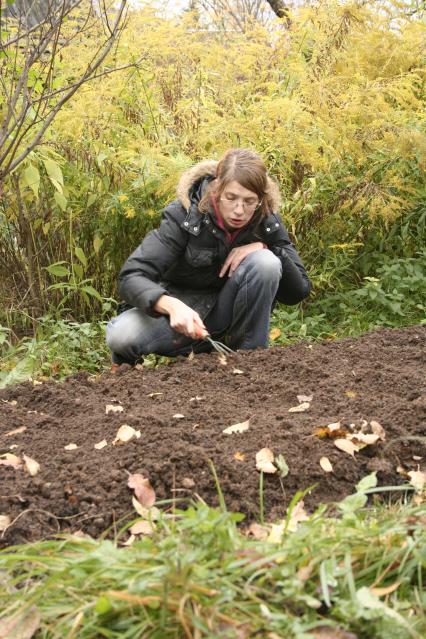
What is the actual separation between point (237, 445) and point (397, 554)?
95 cm

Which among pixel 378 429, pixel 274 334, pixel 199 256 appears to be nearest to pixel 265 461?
pixel 378 429

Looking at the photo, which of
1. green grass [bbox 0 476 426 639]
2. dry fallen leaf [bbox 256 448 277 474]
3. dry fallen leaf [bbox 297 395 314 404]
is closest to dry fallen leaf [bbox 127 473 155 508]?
dry fallen leaf [bbox 256 448 277 474]

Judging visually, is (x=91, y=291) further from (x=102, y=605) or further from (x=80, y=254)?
(x=102, y=605)

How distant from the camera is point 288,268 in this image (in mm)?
4117

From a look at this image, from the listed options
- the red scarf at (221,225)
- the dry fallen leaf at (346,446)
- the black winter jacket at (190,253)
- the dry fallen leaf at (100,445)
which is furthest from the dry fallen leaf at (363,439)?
the red scarf at (221,225)

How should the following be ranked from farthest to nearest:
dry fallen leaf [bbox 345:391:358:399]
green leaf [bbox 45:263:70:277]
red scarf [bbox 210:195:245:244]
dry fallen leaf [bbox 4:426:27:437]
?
green leaf [bbox 45:263:70:277] < red scarf [bbox 210:195:245:244] < dry fallen leaf [bbox 345:391:358:399] < dry fallen leaf [bbox 4:426:27:437]

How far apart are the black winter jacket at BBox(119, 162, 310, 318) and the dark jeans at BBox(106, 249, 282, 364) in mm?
108

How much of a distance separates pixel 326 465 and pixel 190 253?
5.85 feet

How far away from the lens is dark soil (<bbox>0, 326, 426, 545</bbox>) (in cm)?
230

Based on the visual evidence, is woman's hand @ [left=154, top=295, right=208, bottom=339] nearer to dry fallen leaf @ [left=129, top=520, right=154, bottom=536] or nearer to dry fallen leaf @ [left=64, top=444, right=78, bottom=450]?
dry fallen leaf @ [left=64, top=444, right=78, bottom=450]

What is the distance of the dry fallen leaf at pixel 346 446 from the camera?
8.23 feet

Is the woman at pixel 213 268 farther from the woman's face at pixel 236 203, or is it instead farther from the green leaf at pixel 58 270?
the green leaf at pixel 58 270

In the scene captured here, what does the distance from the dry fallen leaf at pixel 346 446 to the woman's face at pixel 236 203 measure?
1.51 m

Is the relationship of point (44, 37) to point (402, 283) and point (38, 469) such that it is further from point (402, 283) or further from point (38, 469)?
point (402, 283)
